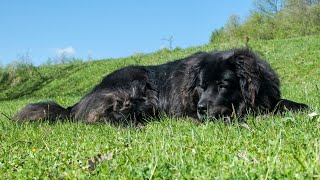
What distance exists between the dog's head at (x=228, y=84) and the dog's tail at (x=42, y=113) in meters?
2.41

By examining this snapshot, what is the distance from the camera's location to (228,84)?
639 centimetres

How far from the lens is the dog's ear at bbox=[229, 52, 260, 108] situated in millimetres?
6477

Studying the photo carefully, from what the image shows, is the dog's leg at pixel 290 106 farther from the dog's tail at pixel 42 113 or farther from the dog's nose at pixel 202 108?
the dog's tail at pixel 42 113

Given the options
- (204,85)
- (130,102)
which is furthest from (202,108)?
A: (130,102)

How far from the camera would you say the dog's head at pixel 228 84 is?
6.22m

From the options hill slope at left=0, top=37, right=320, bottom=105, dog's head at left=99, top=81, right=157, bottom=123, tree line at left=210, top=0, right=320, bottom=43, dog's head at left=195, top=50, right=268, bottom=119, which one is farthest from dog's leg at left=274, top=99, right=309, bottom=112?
tree line at left=210, top=0, right=320, bottom=43

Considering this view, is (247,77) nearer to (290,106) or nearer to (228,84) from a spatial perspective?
(228,84)

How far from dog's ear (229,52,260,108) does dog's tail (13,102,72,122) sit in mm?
2977

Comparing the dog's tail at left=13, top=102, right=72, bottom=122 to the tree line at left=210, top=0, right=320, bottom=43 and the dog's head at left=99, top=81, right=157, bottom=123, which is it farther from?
the tree line at left=210, top=0, right=320, bottom=43

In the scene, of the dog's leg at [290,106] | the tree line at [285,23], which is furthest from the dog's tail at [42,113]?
the tree line at [285,23]

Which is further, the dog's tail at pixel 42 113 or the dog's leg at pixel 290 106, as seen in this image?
the dog's tail at pixel 42 113

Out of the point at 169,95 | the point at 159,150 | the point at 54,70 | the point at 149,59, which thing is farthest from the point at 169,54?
the point at 159,150

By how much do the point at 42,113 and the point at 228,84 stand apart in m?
3.16

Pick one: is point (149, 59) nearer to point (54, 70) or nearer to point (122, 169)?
point (54, 70)
